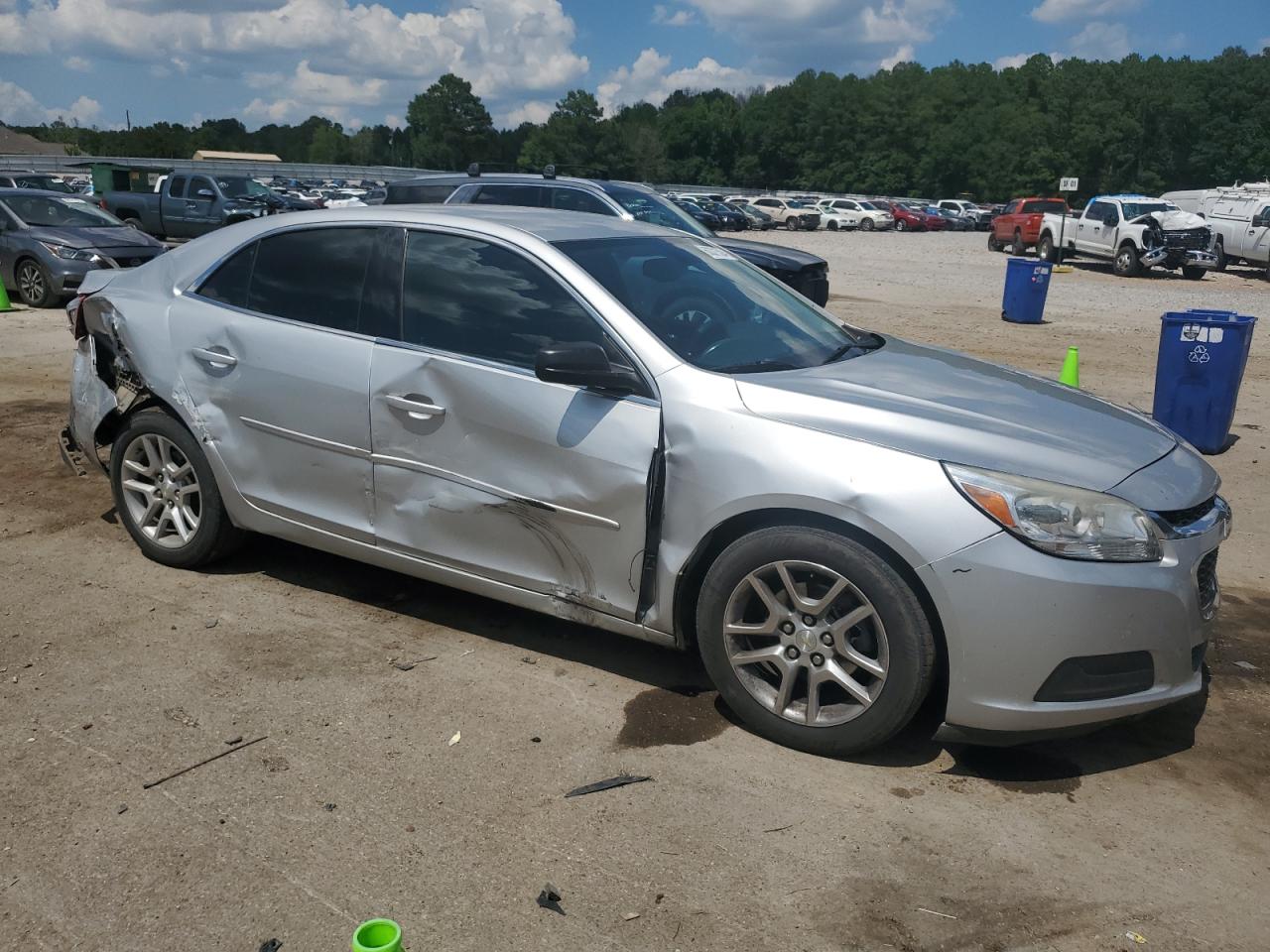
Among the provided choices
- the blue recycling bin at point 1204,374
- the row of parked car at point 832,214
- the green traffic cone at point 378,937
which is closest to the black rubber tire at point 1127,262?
the blue recycling bin at point 1204,374

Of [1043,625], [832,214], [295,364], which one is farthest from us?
[832,214]

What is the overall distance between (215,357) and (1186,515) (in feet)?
12.5

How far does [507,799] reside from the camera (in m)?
3.39

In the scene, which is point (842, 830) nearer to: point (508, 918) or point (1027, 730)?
point (1027, 730)

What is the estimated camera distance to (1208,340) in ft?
27.5

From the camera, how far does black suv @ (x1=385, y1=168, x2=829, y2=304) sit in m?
11.9

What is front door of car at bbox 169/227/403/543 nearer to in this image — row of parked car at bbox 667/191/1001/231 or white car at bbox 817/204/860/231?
row of parked car at bbox 667/191/1001/231

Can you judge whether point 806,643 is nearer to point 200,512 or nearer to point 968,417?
point 968,417

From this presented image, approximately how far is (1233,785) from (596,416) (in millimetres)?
2406

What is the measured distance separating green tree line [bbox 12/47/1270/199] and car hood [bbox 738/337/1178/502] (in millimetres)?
103118

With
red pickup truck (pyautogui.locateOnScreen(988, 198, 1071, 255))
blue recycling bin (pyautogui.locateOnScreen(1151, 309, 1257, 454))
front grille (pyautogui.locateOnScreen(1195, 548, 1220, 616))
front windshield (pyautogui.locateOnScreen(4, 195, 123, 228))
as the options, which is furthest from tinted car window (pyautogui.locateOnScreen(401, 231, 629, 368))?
red pickup truck (pyautogui.locateOnScreen(988, 198, 1071, 255))

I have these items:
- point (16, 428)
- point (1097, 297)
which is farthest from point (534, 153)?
point (16, 428)

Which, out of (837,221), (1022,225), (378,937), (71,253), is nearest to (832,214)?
(837,221)

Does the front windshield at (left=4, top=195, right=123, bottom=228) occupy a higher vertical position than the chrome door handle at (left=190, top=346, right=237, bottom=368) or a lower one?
higher
